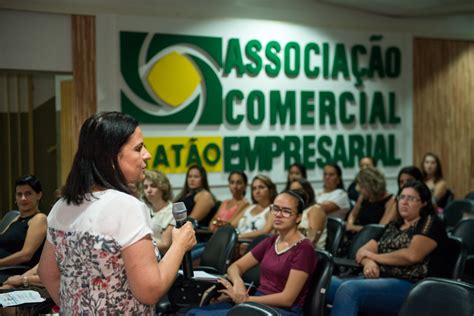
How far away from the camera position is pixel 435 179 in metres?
9.39

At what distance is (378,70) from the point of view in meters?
10.8

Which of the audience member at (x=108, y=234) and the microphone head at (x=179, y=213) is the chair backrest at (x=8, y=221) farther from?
the audience member at (x=108, y=234)

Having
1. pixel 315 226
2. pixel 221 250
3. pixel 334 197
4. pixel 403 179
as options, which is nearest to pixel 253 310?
pixel 221 250

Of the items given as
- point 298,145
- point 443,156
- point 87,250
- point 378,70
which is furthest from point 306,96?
point 87,250

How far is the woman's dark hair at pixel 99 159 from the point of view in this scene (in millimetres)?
2217

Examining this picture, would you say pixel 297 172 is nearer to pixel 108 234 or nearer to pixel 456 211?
pixel 456 211

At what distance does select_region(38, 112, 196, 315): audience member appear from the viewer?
7.00 feet

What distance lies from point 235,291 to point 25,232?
2040 mm

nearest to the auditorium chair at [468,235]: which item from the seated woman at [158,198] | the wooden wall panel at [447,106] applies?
the seated woman at [158,198]

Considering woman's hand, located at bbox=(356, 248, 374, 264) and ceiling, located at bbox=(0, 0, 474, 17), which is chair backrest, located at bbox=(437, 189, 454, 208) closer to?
ceiling, located at bbox=(0, 0, 474, 17)

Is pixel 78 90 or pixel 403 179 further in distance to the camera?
pixel 78 90

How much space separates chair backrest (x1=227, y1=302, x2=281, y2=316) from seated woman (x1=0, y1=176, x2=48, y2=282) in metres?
2.98

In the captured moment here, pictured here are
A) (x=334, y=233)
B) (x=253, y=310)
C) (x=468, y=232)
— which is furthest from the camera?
(x=334, y=233)

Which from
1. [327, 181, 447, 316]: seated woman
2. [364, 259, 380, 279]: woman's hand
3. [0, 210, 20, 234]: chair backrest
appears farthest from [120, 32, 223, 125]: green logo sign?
[364, 259, 380, 279]: woman's hand
